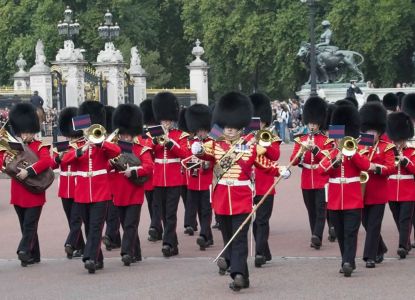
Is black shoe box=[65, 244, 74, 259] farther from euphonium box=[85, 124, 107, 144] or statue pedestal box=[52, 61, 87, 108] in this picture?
statue pedestal box=[52, 61, 87, 108]

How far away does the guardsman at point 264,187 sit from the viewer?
1105 centimetres

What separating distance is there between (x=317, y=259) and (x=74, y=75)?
26.2 meters

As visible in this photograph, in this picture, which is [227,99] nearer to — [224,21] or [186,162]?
[186,162]

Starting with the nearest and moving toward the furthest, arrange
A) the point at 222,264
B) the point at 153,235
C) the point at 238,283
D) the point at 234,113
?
the point at 238,283 → the point at 234,113 → the point at 222,264 → the point at 153,235

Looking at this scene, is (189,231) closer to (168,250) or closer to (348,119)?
(168,250)

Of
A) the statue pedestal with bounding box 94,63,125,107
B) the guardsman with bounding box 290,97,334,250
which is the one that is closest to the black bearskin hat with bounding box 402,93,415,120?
the guardsman with bounding box 290,97,334,250

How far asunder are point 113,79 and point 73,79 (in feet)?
7.21

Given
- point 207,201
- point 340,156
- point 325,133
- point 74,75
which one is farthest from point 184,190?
point 74,75

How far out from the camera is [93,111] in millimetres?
12602

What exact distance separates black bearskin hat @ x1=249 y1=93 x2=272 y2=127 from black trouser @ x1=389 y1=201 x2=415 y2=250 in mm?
1607

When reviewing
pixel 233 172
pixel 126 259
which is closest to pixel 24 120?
pixel 126 259

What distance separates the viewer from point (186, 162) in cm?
1267

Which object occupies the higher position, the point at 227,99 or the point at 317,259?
the point at 227,99

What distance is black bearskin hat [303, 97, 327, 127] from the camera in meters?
13.5
